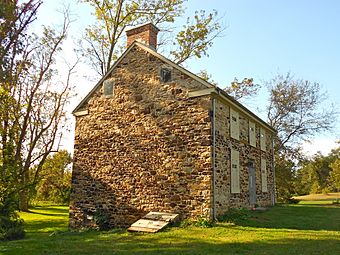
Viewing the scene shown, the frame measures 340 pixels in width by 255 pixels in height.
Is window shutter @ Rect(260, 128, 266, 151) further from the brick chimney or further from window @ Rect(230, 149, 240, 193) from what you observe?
the brick chimney

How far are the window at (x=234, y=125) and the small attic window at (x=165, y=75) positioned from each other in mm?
3152

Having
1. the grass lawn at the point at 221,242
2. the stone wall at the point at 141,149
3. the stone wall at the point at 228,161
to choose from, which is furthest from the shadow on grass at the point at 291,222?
the stone wall at the point at 141,149

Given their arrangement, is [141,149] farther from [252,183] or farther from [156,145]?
[252,183]

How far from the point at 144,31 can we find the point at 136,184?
7.34 metres

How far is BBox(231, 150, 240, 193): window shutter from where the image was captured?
1316cm

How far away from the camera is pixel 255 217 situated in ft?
41.8

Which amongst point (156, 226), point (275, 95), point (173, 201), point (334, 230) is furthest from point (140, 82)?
point (275, 95)

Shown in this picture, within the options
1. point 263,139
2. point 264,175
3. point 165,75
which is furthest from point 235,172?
point 263,139

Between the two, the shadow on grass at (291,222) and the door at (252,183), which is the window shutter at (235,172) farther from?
the door at (252,183)

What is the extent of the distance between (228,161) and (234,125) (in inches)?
74.3

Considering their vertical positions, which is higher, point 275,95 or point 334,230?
point 275,95

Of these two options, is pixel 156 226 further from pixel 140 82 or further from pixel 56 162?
pixel 56 162

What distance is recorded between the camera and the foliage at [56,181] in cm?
2988

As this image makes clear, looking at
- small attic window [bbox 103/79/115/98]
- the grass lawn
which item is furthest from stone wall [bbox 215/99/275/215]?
small attic window [bbox 103/79/115/98]
